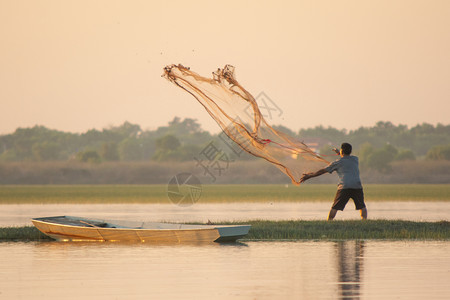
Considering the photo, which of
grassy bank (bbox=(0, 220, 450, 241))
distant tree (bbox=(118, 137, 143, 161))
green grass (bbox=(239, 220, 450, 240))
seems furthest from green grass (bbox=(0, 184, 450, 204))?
distant tree (bbox=(118, 137, 143, 161))

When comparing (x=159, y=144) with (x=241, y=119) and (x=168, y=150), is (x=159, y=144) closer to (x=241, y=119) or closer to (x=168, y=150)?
(x=168, y=150)

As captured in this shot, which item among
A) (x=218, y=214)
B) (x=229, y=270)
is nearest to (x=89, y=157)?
(x=218, y=214)

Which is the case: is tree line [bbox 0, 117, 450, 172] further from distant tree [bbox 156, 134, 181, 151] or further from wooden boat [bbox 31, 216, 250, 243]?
wooden boat [bbox 31, 216, 250, 243]

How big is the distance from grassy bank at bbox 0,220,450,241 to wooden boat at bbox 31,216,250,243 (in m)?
0.96

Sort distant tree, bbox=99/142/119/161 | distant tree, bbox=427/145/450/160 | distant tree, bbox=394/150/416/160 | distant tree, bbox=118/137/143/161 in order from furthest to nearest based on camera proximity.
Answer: distant tree, bbox=118/137/143/161 < distant tree, bbox=99/142/119/161 < distant tree, bbox=394/150/416/160 < distant tree, bbox=427/145/450/160

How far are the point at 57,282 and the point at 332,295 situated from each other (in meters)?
4.56

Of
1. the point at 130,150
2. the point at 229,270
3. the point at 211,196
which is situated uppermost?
the point at 130,150

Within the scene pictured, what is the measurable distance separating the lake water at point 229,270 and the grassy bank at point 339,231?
1.04 metres

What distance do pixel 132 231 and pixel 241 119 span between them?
373cm

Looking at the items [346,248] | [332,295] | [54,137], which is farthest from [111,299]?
[54,137]

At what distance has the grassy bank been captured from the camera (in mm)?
21500

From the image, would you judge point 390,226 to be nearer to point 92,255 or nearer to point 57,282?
point 92,255

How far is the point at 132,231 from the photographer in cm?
2048

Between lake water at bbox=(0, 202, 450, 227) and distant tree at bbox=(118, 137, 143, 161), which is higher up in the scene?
distant tree at bbox=(118, 137, 143, 161)
